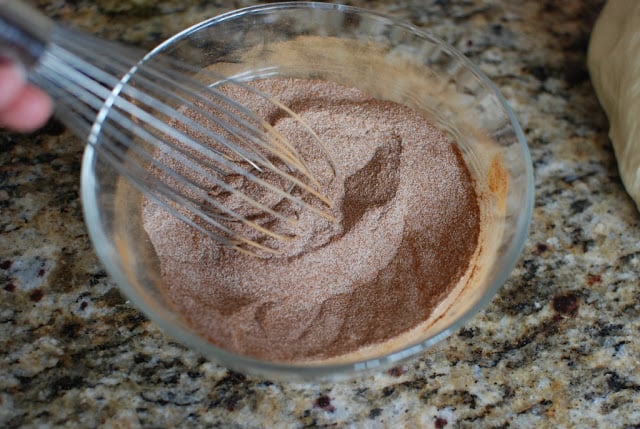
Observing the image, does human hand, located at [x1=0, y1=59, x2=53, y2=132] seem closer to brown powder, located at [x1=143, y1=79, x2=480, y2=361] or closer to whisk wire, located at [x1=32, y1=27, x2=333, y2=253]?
whisk wire, located at [x1=32, y1=27, x2=333, y2=253]

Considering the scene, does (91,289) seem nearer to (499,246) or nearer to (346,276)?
(346,276)

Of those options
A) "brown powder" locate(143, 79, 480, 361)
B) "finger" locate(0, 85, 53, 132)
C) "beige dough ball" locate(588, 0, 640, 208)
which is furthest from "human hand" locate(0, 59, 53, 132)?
"beige dough ball" locate(588, 0, 640, 208)

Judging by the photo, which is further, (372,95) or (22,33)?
(372,95)

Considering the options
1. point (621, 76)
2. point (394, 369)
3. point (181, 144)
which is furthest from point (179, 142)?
point (621, 76)

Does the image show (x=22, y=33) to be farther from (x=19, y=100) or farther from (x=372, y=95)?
(x=372, y=95)

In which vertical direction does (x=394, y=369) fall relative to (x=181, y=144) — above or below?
below

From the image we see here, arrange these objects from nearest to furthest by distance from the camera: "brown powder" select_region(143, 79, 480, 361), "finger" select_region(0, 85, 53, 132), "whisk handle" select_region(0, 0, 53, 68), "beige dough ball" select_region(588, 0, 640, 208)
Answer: "whisk handle" select_region(0, 0, 53, 68)
"finger" select_region(0, 85, 53, 132)
"brown powder" select_region(143, 79, 480, 361)
"beige dough ball" select_region(588, 0, 640, 208)
